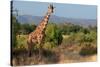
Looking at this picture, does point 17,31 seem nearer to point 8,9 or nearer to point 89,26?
point 8,9

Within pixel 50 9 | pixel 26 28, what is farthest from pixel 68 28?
pixel 26 28

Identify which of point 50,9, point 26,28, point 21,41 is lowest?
point 21,41

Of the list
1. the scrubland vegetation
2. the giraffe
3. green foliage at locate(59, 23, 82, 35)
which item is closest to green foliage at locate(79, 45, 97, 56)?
the scrubland vegetation

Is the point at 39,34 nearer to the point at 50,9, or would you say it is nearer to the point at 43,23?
the point at 43,23

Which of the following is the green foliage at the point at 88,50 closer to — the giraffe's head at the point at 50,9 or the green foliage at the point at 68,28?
the green foliage at the point at 68,28

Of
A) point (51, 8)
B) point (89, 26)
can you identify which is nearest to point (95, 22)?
point (89, 26)

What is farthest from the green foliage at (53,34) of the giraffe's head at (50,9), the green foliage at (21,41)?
the green foliage at (21,41)

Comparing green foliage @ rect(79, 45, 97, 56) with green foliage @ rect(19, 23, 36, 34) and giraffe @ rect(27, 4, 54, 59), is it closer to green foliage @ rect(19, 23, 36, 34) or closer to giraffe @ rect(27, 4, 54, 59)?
giraffe @ rect(27, 4, 54, 59)

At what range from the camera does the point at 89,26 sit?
8.30ft

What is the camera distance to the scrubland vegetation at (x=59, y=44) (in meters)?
2.24

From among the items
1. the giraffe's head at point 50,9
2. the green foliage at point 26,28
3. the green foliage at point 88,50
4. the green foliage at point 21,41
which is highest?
the giraffe's head at point 50,9

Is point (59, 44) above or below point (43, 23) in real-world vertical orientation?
below

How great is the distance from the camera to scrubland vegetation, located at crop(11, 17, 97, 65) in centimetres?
224

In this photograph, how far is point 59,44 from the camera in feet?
7.88
